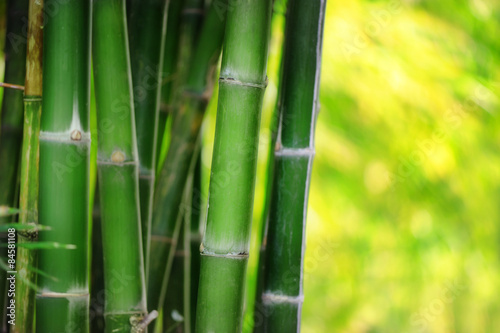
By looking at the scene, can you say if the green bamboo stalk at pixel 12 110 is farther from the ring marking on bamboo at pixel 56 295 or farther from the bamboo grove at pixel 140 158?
the ring marking on bamboo at pixel 56 295

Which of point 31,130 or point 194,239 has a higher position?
point 31,130

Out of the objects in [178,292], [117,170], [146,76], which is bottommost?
[178,292]

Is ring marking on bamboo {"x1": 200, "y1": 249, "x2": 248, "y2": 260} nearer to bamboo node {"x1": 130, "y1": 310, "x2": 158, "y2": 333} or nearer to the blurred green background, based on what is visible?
bamboo node {"x1": 130, "y1": 310, "x2": 158, "y2": 333}

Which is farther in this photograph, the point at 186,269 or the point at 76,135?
the point at 186,269

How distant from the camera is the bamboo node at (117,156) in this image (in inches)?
21.1

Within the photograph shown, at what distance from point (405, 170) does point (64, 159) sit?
1057 mm

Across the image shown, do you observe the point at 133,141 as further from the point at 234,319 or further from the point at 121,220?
the point at 234,319

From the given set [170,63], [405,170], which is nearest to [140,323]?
[170,63]

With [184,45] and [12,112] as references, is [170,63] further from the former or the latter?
[12,112]

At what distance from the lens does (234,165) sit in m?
0.50

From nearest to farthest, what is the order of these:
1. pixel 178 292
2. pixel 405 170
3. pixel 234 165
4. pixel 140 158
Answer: pixel 234 165, pixel 140 158, pixel 178 292, pixel 405 170

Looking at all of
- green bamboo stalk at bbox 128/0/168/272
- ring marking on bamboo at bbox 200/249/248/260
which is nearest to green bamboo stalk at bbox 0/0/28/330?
green bamboo stalk at bbox 128/0/168/272

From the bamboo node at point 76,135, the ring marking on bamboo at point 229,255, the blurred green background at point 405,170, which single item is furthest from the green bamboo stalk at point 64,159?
the blurred green background at point 405,170

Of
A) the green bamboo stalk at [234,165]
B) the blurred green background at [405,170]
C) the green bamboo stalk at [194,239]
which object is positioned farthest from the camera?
the blurred green background at [405,170]
